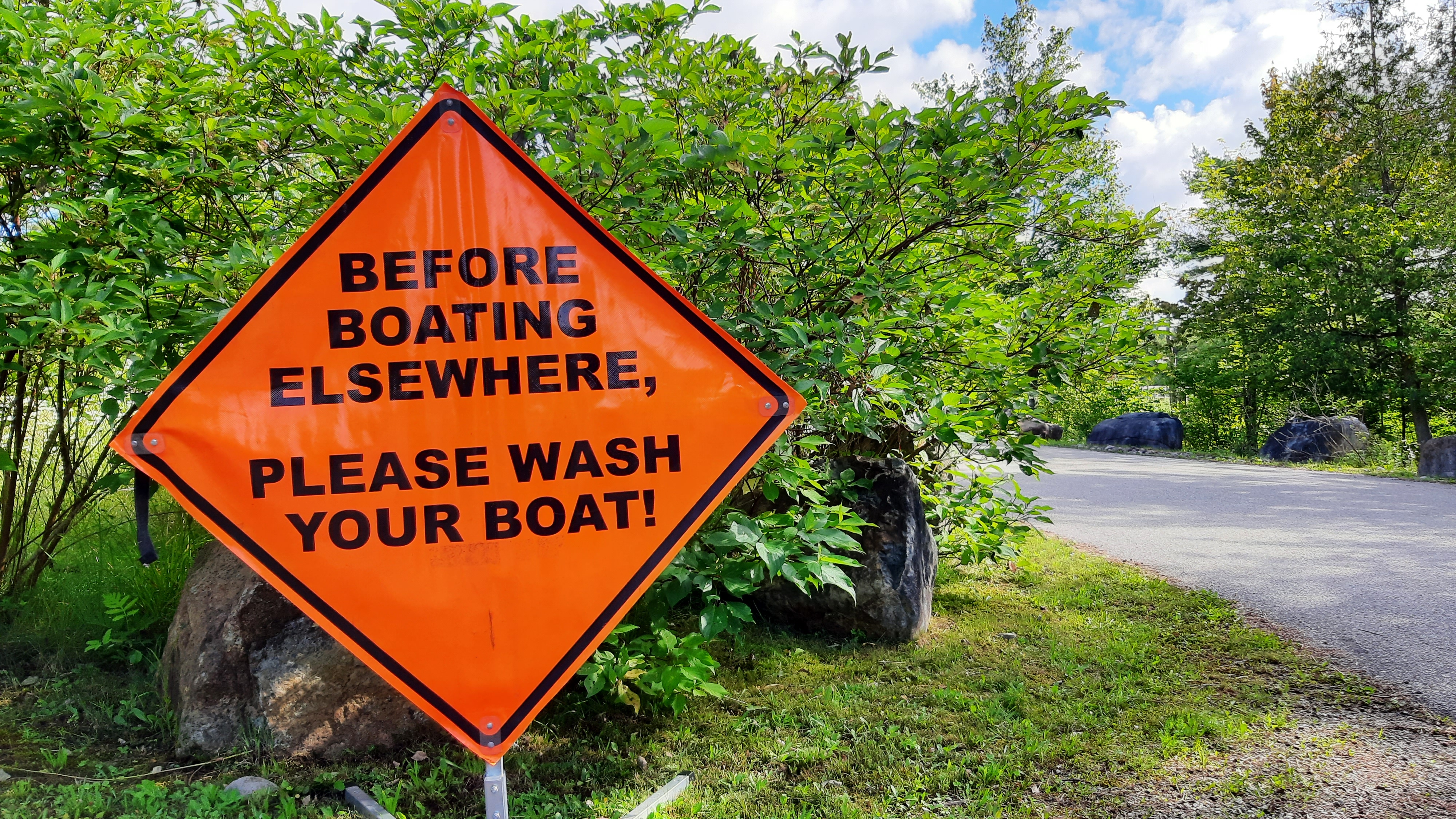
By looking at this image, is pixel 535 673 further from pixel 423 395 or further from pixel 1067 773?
pixel 1067 773

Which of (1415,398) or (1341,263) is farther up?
(1341,263)

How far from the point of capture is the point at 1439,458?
11.8 metres

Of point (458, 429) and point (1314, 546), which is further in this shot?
point (1314, 546)

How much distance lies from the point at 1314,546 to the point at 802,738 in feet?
18.9

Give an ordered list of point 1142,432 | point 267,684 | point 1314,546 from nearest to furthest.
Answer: point 267,684
point 1314,546
point 1142,432

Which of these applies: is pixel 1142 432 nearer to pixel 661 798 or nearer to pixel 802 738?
pixel 802 738

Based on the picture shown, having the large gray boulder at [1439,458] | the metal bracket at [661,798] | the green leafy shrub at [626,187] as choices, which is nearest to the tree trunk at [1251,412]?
the large gray boulder at [1439,458]

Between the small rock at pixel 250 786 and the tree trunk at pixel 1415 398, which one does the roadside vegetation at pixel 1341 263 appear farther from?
the small rock at pixel 250 786

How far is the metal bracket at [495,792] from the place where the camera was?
5.51ft

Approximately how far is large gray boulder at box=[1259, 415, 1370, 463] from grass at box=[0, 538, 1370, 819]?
13.7 meters

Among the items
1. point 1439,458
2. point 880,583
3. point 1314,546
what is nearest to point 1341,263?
point 1439,458

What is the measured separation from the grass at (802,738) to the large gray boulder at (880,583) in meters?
0.13

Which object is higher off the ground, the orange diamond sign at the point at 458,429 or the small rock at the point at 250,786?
the orange diamond sign at the point at 458,429

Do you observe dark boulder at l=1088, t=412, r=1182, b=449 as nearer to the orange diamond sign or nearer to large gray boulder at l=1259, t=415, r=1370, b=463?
large gray boulder at l=1259, t=415, r=1370, b=463
